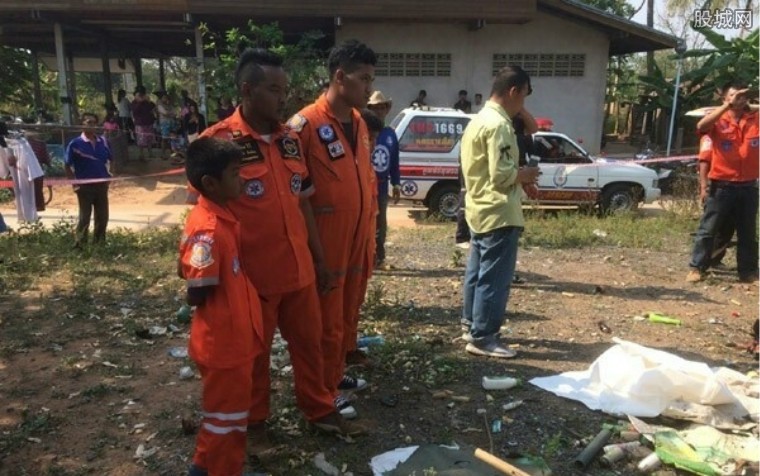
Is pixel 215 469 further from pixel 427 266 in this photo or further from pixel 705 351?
pixel 427 266

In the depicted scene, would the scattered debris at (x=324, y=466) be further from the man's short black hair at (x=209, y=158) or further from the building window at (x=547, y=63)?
the building window at (x=547, y=63)

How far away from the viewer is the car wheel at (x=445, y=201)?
1023cm

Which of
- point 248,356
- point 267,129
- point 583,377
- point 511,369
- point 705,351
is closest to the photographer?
point 248,356

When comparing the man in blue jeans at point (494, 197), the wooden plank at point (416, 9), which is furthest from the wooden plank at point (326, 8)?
the man in blue jeans at point (494, 197)

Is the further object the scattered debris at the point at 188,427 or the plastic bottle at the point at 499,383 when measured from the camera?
the plastic bottle at the point at 499,383

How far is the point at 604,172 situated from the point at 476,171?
275 inches

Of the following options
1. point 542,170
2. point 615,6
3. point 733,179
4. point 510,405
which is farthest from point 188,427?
point 615,6

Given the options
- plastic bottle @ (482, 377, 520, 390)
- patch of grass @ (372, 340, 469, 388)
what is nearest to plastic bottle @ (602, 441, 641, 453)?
plastic bottle @ (482, 377, 520, 390)

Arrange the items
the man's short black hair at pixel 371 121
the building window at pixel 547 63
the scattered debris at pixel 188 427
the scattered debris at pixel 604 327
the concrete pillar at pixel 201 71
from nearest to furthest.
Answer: the scattered debris at pixel 188 427
the scattered debris at pixel 604 327
the man's short black hair at pixel 371 121
the concrete pillar at pixel 201 71
the building window at pixel 547 63

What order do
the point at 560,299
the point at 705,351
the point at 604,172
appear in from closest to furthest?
the point at 705,351 → the point at 560,299 → the point at 604,172

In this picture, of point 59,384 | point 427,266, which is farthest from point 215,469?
point 427,266

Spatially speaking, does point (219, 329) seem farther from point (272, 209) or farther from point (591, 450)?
point (591, 450)

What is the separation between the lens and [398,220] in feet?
34.7

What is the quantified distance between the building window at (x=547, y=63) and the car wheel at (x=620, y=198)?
5866 mm
